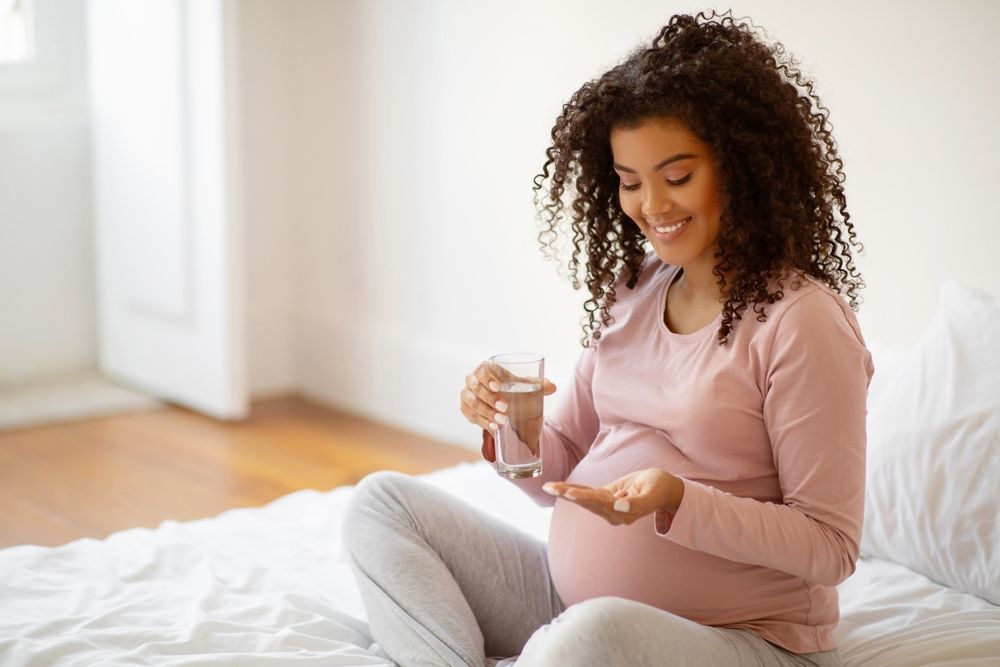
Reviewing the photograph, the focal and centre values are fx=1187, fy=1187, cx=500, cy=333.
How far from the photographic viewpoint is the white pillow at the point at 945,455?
1723 millimetres

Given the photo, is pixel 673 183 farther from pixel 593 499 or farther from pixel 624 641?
pixel 624 641

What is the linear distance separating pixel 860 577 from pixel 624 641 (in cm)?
75

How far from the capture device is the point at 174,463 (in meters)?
3.09

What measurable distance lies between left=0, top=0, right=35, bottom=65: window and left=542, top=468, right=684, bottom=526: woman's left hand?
3114mm

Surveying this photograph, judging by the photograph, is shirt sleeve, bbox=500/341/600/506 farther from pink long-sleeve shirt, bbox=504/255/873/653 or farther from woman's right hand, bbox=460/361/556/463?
woman's right hand, bbox=460/361/556/463

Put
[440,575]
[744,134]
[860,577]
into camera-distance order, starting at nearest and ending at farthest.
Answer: [744,134], [440,575], [860,577]

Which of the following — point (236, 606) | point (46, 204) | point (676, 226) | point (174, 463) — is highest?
point (676, 226)

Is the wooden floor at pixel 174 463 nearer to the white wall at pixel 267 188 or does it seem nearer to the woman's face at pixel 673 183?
the white wall at pixel 267 188

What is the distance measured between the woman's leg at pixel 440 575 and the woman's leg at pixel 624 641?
18cm

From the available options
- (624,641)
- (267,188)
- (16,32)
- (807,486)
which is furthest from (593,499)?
(16,32)

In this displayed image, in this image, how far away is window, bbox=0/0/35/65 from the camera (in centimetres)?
373

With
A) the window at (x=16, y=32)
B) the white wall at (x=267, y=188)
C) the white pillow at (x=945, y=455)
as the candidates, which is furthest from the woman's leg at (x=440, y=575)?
the window at (x=16, y=32)

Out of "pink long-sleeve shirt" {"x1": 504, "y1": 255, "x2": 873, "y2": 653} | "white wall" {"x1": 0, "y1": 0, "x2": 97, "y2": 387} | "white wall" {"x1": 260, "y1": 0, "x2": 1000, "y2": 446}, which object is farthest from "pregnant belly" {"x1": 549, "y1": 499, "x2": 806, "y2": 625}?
"white wall" {"x1": 0, "y1": 0, "x2": 97, "y2": 387}

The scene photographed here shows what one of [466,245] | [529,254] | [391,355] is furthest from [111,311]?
[529,254]
